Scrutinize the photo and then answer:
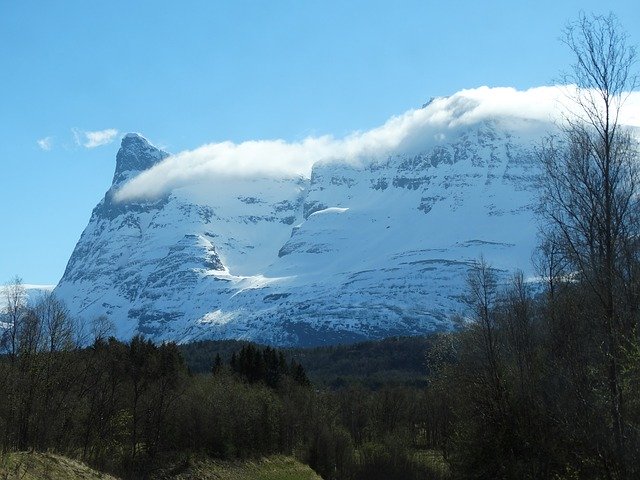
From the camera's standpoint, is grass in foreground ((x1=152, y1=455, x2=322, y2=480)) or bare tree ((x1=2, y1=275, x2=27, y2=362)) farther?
grass in foreground ((x1=152, y1=455, x2=322, y2=480))

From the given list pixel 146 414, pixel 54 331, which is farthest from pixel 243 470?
pixel 54 331

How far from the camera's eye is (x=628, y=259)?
60.8 feet

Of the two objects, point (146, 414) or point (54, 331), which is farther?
point (146, 414)

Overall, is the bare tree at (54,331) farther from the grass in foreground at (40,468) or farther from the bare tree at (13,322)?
the grass in foreground at (40,468)

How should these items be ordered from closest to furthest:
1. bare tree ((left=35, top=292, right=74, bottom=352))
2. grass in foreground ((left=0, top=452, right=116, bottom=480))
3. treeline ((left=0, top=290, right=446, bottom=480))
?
grass in foreground ((left=0, top=452, right=116, bottom=480)) < treeline ((left=0, top=290, right=446, bottom=480)) < bare tree ((left=35, top=292, right=74, bottom=352))

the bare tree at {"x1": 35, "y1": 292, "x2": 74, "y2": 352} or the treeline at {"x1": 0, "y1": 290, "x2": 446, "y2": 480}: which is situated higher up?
the bare tree at {"x1": 35, "y1": 292, "x2": 74, "y2": 352}

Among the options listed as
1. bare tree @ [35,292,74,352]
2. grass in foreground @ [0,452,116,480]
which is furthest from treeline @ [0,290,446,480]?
grass in foreground @ [0,452,116,480]

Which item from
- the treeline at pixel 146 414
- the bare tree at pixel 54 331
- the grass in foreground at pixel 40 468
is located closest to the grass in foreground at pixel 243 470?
the treeline at pixel 146 414

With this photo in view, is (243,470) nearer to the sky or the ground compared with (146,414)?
nearer to the ground

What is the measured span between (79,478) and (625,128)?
21874 millimetres

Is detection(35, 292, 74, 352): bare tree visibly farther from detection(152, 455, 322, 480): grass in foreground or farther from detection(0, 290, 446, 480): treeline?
detection(152, 455, 322, 480): grass in foreground

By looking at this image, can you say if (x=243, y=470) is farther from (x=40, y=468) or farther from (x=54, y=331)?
(x=40, y=468)

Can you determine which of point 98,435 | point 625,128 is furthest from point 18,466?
point 98,435

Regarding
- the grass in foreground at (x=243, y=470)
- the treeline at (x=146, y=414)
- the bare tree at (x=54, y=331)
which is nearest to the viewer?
the treeline at (x=146, y=414)
